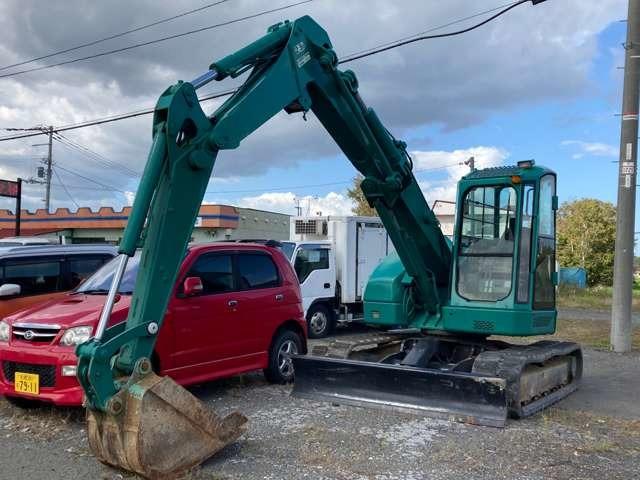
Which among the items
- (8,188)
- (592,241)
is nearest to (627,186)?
(8,188)

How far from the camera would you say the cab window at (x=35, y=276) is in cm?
953

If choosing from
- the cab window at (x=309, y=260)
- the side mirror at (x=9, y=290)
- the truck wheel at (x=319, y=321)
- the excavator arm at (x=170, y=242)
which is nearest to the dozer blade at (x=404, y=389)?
the excavator arm at (x=170, y=242)

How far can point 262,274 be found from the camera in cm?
898

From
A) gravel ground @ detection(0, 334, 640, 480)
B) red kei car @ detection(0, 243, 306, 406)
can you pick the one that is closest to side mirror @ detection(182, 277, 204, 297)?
red kei car @ detection(0, 243, 306, 406)

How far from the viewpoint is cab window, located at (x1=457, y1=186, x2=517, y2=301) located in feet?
25.7

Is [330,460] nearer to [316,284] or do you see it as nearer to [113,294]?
[113,294]

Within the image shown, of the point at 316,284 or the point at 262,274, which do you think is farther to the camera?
the point at 316,284

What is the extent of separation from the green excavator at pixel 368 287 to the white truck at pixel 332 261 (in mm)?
5341

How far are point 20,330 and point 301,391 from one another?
3.30 meters

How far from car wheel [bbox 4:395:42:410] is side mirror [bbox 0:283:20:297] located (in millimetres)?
2071

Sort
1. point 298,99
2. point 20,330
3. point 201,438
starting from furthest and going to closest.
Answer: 1. point 20,330
2. point 298,99
3. point 201,438

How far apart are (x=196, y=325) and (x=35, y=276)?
3516mm

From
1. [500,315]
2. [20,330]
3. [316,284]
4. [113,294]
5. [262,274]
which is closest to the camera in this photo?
[113,294]

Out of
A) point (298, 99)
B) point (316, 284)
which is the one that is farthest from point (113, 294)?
point (316, 284)
